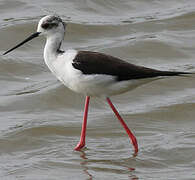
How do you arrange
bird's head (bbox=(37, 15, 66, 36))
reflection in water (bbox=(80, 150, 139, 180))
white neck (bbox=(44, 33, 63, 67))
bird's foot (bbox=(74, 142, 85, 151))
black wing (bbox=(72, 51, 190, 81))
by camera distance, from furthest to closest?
bird's foot (bbox=(74, 142, 85, 151)) → bird's head (bbox=(37, 15, 66, 36)) → white neck (bbox=(44, 33, 63, 67)) → black wing (bbox=(72, 51, 190, 81)) → reflection in water (bbox=(80, 150, 139, 180))

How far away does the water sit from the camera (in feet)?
23.8

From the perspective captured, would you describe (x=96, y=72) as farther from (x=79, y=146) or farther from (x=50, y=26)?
(x=79, y=146)

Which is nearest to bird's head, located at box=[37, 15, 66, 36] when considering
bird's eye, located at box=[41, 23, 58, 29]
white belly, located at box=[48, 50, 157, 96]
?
bird's eye, located at box=[41, 23, 58, 29]

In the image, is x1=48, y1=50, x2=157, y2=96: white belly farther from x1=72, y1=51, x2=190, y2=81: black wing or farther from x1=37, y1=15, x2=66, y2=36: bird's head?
x1=37, y1=15, x2=66, y2=36: bird's head

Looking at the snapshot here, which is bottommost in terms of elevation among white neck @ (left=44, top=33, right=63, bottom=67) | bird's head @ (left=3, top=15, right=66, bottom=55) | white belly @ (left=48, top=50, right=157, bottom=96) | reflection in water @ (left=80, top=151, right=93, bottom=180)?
reflection in water @ (left=80, top=151, right=93, bottom=180)

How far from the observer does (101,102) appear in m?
9.60

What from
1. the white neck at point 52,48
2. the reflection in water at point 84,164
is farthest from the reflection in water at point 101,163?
the white neck at point 52,48

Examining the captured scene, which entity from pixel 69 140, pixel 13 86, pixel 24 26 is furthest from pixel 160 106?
pixel 24 26

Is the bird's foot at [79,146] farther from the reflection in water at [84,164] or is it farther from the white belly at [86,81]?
the white belly at [86,81]

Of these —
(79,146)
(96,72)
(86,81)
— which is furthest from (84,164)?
(96,72)

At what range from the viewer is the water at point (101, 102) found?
725 cm

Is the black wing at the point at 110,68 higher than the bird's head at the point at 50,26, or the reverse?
the bird's head at the point at 50,26

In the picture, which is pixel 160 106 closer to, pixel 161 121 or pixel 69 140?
pixel 161 121

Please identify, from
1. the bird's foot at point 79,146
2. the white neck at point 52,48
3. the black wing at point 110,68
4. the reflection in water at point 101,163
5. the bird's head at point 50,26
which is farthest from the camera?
the bird's foot at point 79,146
